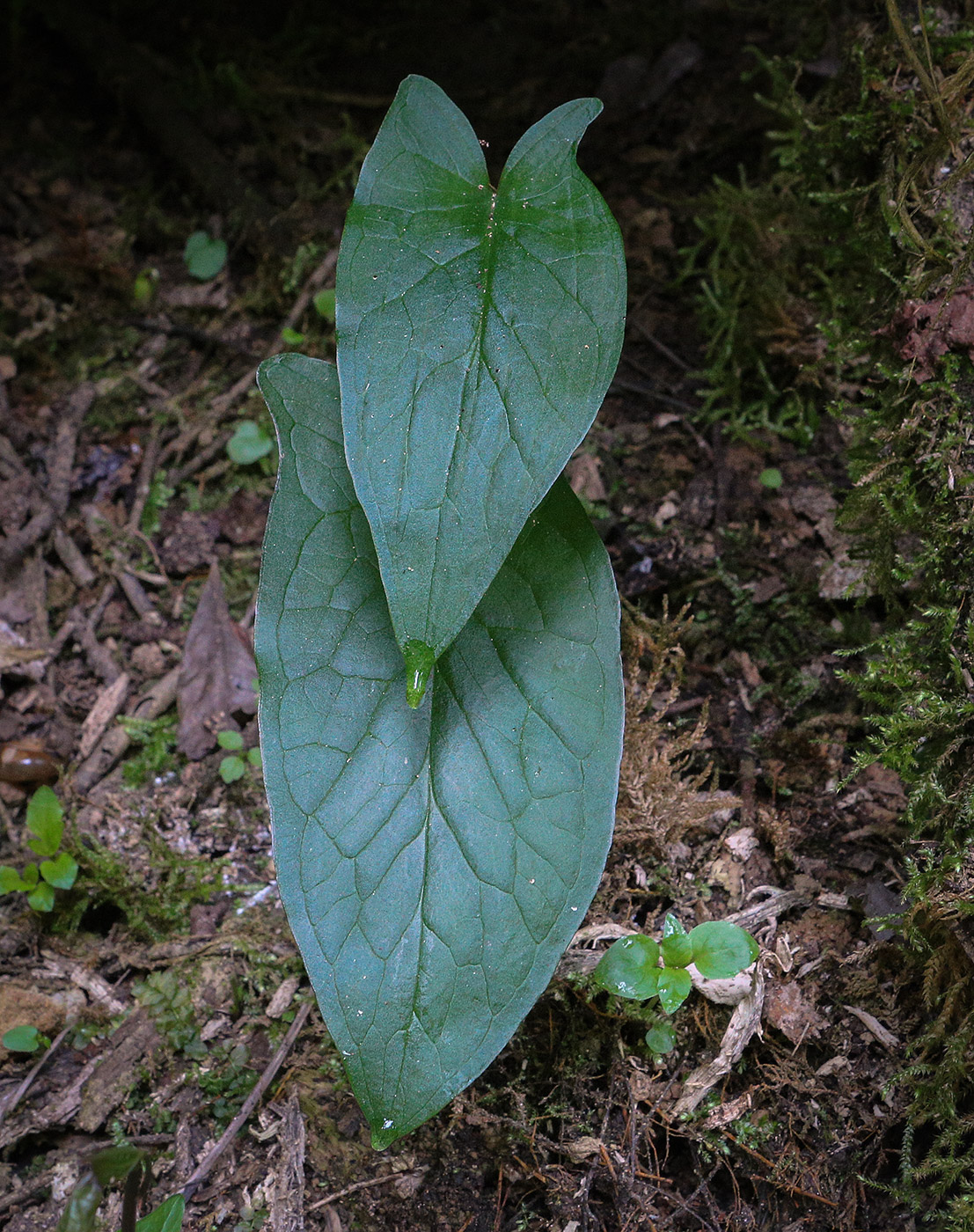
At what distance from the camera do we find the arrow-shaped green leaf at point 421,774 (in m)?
1.20

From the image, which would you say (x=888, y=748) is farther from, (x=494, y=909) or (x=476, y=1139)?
(x=476, y=1139)

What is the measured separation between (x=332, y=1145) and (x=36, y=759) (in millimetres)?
962

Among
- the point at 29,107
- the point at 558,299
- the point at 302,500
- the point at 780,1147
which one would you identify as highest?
the point at 29,107

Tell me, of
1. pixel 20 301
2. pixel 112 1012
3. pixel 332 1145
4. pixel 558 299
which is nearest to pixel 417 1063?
pixel 332 1145

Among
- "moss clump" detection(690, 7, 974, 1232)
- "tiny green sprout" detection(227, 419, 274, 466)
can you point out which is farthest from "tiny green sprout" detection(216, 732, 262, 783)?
"moss clump" detection(690, 7, 974, 1232)

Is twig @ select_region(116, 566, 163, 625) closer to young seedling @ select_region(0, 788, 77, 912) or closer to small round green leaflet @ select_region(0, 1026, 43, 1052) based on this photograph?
young seedling @ select_region(0, 788, 77, 912)

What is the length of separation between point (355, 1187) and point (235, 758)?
82 centimetres

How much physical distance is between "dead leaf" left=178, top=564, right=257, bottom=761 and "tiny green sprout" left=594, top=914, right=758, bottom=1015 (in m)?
0.97

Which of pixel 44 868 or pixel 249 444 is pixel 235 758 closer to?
pixel 44 868

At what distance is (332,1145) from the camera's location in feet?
4.66

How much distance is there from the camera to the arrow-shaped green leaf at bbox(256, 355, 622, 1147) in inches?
47.3

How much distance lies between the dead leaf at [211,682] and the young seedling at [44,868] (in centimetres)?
30

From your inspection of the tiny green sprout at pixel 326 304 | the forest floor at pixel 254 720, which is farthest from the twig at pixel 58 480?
the tiny green sprout at pixel 326 304

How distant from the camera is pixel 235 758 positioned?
1.88 meters
